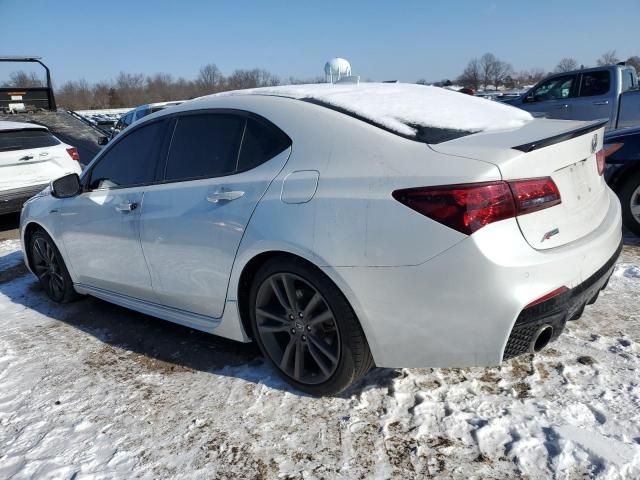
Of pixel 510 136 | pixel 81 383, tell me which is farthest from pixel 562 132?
pixel 81 383

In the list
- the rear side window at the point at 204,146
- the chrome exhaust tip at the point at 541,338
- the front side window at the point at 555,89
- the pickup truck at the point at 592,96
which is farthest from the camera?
the front side window at the point at 555,89

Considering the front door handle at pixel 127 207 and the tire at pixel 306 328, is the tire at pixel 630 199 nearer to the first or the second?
the tire at pixel 306 328

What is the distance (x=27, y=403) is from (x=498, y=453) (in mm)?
2533

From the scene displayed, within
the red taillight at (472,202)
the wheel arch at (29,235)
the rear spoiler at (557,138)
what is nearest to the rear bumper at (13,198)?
the wheel arch at (29,235)

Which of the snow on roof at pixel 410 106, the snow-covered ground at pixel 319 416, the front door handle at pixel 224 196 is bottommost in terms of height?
the snow-covered ground at pixel 319 416

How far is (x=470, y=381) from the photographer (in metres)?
2.81

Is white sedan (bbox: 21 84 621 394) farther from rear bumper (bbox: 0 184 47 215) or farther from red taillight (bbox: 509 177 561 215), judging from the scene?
rear bumper (bbox: 0 184 47 215)

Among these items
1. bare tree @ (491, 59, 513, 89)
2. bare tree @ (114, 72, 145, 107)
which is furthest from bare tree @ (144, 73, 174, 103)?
bare tree @ (491, 59, 513, 89)

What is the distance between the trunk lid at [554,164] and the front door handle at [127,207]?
2.05 meters

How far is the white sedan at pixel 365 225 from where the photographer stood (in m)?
2.19

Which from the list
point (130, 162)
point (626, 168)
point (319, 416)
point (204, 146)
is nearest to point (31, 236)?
point (130, 162)

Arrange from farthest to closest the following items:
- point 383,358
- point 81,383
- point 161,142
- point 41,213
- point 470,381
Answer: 1. point 41,213
2. point 161,142
3. point 81,383
4. point 470,381
5. point 383,358

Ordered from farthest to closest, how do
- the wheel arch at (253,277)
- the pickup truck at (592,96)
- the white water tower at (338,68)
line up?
the pickup truck at (592,96), the white water tower at (338,68), the wheel arch at (253,277)

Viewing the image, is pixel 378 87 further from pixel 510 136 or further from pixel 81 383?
pixel 81 383
